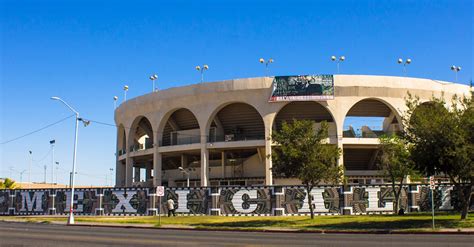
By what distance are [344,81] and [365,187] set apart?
17773 millimetres

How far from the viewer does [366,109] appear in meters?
57.8

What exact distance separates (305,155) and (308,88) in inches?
882

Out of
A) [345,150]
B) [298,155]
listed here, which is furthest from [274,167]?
[345,150]

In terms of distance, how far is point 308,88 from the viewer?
51875 millimetres

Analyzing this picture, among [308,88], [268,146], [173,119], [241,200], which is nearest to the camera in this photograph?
[241,200]

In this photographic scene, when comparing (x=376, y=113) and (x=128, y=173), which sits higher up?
(x=376, y=113)

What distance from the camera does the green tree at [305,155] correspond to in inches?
1196

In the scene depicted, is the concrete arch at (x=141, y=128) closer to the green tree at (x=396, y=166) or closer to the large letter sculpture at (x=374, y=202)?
the large letter sculpture at (x=374, y=202)

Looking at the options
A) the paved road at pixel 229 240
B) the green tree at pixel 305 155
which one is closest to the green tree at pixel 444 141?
the paved road at pixel 229 240

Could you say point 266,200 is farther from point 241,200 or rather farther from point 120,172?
point 120,172

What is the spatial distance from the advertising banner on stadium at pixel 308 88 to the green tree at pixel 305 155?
67.2ft

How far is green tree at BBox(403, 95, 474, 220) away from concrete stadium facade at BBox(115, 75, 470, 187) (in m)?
24.8

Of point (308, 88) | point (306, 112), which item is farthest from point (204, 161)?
point (308, 88)

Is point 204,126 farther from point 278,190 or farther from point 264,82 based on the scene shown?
point 278,190
